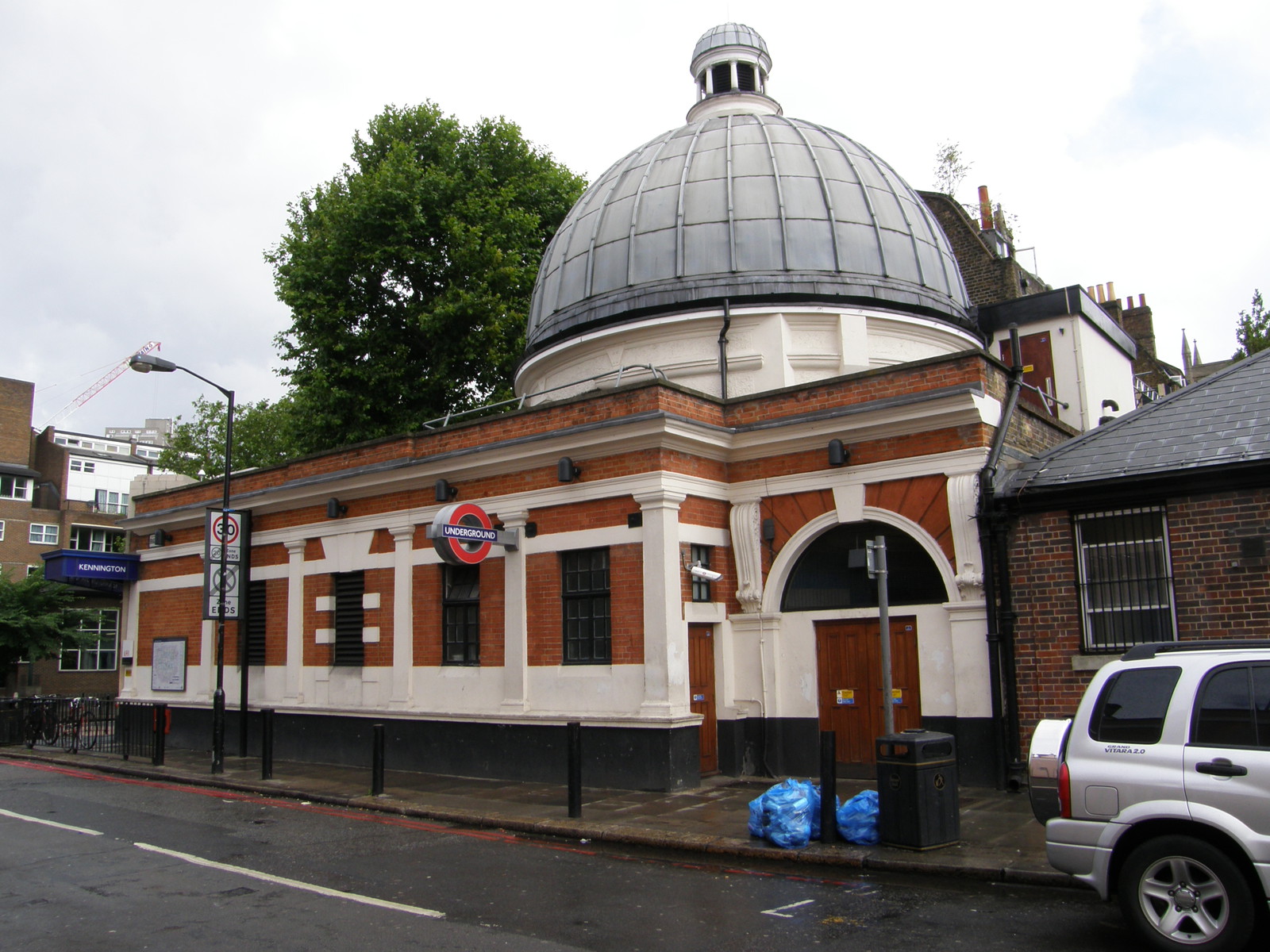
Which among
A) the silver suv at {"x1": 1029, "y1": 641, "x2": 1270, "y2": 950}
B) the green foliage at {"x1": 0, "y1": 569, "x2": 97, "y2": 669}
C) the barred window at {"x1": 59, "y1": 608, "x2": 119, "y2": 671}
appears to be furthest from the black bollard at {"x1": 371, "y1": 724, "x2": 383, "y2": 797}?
the barred window at {"x1": 59, "y1": 608, "x2": 119, "y2": 671}

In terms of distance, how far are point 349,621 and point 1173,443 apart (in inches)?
543

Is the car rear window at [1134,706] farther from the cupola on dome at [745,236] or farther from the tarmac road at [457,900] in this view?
the cupola on dome at [745,236]

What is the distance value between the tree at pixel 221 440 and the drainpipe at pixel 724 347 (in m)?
29.2

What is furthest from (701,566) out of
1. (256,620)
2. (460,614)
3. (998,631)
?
(256,620)

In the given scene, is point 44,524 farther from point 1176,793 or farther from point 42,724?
point 1176,793

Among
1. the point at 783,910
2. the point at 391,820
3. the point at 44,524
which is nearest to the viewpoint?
the point at 783,910

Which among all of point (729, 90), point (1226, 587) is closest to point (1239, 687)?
point (1226, 587)

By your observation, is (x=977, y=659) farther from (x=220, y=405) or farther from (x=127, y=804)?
(x=220, y=405)

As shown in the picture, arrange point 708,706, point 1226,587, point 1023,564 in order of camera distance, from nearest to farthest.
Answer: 1. point 1226,587
2. point 1023,564
3. point 708,706

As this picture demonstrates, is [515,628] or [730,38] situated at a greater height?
[730,38]

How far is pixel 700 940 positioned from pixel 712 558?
27.7 ft

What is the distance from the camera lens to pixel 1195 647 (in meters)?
6.53

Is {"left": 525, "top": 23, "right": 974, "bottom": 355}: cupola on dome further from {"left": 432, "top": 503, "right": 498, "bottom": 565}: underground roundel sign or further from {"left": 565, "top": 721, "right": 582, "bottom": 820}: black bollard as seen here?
{"left": 565, "top": 721, "right": 582, "bottom": 820}: black bollard

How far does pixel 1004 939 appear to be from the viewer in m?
6.55
